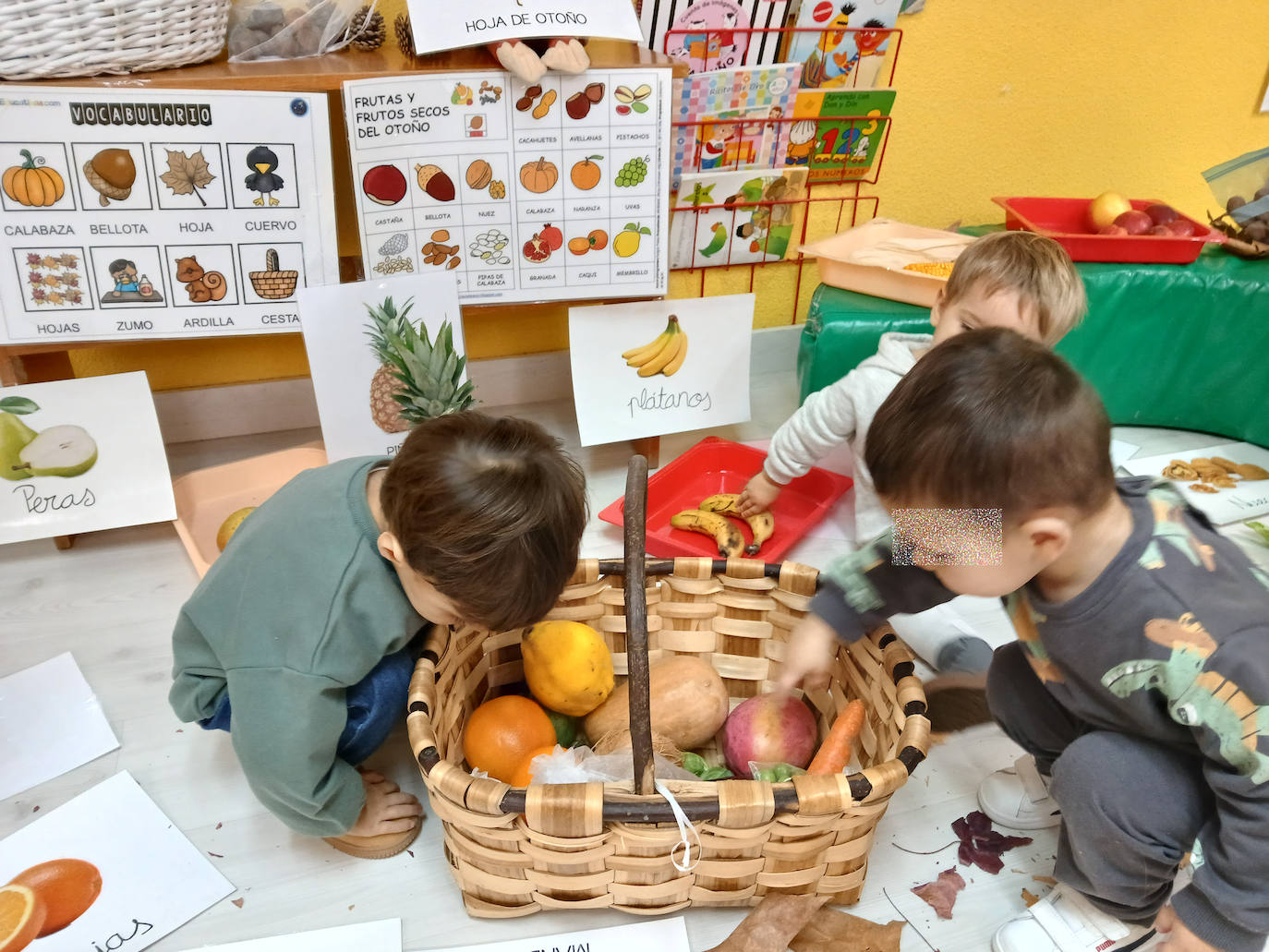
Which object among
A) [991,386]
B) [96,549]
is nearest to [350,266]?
[96,549]

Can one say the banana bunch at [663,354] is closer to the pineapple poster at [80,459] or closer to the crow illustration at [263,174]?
the crow illustration at [263,174]

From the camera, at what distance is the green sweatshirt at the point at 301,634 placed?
83cm

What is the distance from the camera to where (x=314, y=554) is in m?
0.86

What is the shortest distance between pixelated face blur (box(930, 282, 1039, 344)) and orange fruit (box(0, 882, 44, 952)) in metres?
1.19

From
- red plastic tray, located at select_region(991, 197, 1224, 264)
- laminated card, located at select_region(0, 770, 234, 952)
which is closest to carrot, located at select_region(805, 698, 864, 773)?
laminated card, located at select_region(0, 770, 234, 952)

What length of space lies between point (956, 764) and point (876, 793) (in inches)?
14.9

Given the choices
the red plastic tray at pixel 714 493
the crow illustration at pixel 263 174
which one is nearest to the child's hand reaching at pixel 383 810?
the red plastic tray at pixel 714 493

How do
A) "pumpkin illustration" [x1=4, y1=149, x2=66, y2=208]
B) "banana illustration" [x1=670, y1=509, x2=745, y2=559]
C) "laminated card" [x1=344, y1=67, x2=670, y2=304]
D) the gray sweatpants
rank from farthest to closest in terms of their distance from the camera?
"banana illustration" [x1=670, y1=509, x2=745, y2=559] < "laminated card" [x1=344, y1=67, x2=670, y2=304] < "pumpkin illustration" [x1=4, y1=149, x2=66, y2=208] < the gray sweatpants

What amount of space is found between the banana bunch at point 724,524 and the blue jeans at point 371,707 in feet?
1.77

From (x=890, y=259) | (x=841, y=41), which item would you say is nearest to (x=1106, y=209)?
(x=890, y=259)

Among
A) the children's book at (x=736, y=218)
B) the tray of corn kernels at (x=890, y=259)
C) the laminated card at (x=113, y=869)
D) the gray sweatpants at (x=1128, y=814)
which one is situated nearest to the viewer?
the gray sweatpants at (x=1128, y=814)

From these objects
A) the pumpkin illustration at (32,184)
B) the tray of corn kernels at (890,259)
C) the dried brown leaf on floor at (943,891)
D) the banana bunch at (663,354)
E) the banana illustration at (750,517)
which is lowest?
the dried brown leaf on floor at (943,891)

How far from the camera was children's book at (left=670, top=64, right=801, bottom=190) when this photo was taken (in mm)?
1500

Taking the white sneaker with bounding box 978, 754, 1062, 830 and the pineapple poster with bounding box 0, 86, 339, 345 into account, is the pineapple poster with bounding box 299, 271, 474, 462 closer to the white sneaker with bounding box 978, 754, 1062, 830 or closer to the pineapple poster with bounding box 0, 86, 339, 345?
the pineapple poster with bounding box 0, 86, 339, 345
